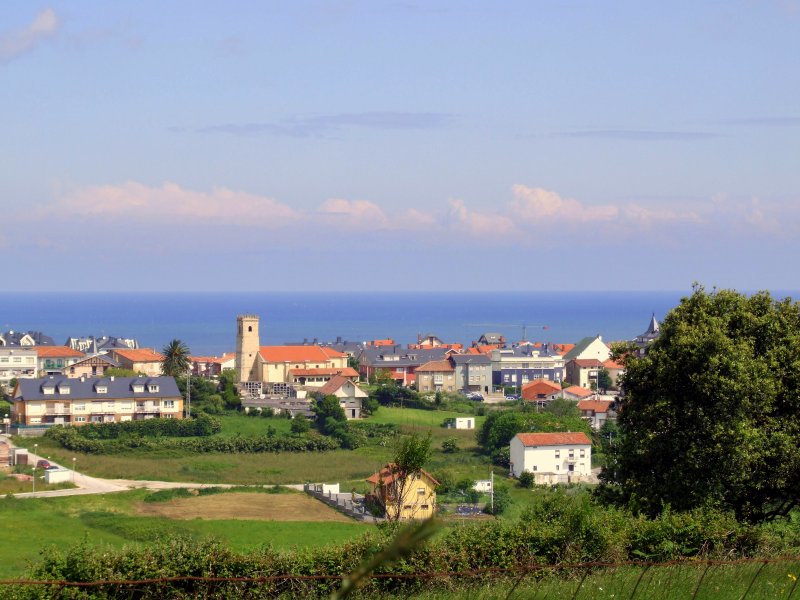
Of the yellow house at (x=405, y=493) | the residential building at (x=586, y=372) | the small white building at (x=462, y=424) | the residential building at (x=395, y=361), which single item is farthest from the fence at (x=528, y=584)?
the residential building at (x=586, y=372)

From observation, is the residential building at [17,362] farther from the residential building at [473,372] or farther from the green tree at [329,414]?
the residential building at [473,372]

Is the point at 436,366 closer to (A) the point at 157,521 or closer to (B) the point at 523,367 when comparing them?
(B) the point at 523,367

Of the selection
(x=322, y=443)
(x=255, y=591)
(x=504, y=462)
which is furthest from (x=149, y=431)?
(x=255, y=591)

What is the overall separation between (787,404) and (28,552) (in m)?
18.5

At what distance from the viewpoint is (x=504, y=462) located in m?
48.0

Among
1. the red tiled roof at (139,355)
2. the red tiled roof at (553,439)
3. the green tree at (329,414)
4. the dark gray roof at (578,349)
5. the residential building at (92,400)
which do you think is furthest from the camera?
the dark gray roof at (578,349)

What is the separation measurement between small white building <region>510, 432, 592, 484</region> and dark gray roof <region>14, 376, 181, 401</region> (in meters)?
22.7

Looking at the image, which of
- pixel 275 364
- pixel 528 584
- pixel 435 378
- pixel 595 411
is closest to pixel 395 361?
pixel 435 378

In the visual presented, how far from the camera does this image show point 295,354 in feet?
250

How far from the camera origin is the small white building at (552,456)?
150ft

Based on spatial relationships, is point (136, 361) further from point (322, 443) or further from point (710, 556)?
point (710, 556)

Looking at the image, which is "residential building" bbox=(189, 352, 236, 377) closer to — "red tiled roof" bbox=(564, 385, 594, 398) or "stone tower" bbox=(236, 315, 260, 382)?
"stone tower" bbox=(236, 315, 260, 382)

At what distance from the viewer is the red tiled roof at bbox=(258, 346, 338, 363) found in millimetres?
75125

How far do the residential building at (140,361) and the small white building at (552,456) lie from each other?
3512cm
